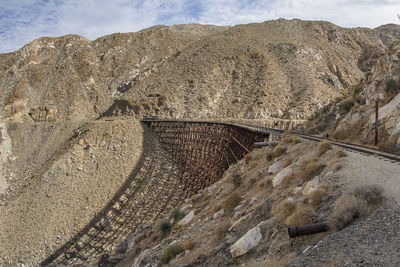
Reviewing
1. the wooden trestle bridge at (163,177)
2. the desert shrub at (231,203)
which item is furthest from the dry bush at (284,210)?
the wooden trestle bridge at (163,177)

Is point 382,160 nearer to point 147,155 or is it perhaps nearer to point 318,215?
point 318,215

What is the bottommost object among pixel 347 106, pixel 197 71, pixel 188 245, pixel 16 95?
pixel 188 245

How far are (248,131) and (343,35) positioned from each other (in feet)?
248

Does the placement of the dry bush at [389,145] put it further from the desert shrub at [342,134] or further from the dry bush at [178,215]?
the dry bush at [178,215]

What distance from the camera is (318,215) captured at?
648 centimetres

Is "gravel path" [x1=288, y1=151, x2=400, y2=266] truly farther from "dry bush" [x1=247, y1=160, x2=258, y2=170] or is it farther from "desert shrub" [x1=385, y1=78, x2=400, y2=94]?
"desert shrub" [x1=385, y1=78, x2=400, y2=94]

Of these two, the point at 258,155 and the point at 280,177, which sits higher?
the point at 280,177

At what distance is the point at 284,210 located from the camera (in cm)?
727

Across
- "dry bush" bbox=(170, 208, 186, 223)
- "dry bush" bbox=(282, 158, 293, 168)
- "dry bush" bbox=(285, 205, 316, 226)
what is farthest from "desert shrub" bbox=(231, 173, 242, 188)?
"dry bush" bbox=(285, 205, 316, 226)

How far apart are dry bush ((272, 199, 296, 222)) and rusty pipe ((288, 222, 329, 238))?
3.43ft

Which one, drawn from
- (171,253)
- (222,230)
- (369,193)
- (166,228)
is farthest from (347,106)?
(171,253)

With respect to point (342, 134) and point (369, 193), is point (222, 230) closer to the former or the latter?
point (369, 193)

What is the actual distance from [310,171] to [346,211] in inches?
134

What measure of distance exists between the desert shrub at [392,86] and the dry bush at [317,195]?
36.6 ft
